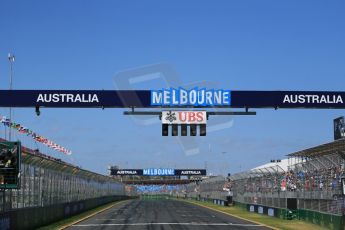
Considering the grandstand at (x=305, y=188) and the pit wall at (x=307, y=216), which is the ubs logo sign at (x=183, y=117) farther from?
the pit wall at (x=307, y=216)

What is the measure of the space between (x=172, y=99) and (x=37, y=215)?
8245mm

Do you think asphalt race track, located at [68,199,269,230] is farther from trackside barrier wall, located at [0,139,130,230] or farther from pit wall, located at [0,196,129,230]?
trackside barrier wall, located at [0,139,130,230]

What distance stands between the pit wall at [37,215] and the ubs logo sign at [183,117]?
7.15 metres

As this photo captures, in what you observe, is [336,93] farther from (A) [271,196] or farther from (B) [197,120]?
(A) [271,196]

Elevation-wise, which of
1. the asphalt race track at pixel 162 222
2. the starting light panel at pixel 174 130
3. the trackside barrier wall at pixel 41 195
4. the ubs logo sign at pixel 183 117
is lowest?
the asphalt race track at pixel 162 222

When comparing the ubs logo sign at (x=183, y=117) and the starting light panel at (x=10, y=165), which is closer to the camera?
the starting light panel at (x=10, y=165)

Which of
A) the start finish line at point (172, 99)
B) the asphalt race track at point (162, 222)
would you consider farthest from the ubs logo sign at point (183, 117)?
the asphalt race track at point (162, 222)

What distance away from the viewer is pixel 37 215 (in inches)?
1104

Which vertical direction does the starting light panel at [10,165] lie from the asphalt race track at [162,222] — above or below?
above

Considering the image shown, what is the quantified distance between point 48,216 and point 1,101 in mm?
7656

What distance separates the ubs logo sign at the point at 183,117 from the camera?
89.6ft

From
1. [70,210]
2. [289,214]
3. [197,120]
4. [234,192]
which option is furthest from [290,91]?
[234,192]

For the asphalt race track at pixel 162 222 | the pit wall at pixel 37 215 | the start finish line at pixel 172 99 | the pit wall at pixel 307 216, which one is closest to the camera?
the pit wall at pixel 37 215

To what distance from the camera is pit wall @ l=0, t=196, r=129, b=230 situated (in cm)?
2200
